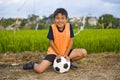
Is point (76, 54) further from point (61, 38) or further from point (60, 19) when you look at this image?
point (60, 19)

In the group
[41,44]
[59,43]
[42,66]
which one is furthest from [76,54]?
[41,44]

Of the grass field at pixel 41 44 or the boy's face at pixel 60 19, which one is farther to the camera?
the grass field at pixel 41 44

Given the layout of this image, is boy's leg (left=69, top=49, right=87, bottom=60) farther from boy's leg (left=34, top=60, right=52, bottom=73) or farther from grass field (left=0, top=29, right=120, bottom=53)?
grass field (left=0, top=29, right=120, bottom=53)

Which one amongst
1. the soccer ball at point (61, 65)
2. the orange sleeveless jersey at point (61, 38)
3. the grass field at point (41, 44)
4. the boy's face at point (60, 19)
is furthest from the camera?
the grass field at point (41, 44)

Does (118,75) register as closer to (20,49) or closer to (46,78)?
(46,78)

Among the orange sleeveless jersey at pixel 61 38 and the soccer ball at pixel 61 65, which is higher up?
the orange sleeveless jersey at pixel 61 38

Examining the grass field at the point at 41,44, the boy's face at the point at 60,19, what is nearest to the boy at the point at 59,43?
the boy's face at the point at 60,19

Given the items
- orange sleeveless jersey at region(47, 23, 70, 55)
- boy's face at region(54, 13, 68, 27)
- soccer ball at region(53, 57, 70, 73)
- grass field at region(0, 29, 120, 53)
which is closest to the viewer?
soccer ball at region(53, 57, 70, 73)

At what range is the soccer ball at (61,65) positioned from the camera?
5860mm

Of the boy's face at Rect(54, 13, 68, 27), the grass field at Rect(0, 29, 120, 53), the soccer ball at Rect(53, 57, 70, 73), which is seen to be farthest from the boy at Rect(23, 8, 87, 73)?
the grass field at Rect(0, 29, 120, 53)

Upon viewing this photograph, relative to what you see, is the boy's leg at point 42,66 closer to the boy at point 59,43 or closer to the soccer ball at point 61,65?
the boy at point 59,43

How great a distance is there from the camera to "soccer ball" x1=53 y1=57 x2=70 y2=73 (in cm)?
586

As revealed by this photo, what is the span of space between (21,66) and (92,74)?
4.92ft

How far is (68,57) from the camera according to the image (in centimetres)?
608
